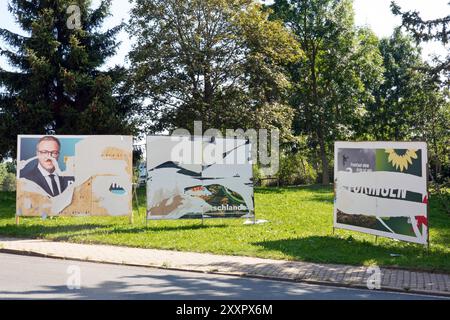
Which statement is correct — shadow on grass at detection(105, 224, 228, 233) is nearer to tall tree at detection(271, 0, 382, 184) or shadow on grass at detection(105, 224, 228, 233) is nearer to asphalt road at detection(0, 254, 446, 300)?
asphalt road at detection(0, 254, 446, 300)

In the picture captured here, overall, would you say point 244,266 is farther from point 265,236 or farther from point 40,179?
point 40,179

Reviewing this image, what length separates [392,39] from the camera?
5319 cm

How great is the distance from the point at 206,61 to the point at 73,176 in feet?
48.3

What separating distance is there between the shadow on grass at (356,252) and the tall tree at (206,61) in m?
16.1

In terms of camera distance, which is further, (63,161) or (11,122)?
(11,122)

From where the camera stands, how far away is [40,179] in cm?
1659

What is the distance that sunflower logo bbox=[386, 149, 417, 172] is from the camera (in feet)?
43.3

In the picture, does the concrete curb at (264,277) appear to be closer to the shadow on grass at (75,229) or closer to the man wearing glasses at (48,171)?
the shadow on grass at (75,229)

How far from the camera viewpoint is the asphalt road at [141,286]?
8.09 meters

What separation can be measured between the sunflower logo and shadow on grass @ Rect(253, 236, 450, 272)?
6.60 feet

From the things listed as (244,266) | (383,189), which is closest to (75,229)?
(244,266)

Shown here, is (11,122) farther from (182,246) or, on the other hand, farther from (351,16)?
(351,16)

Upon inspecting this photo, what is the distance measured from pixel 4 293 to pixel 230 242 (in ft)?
21.9

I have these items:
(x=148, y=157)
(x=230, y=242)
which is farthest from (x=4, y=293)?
(x=148, y=157)
